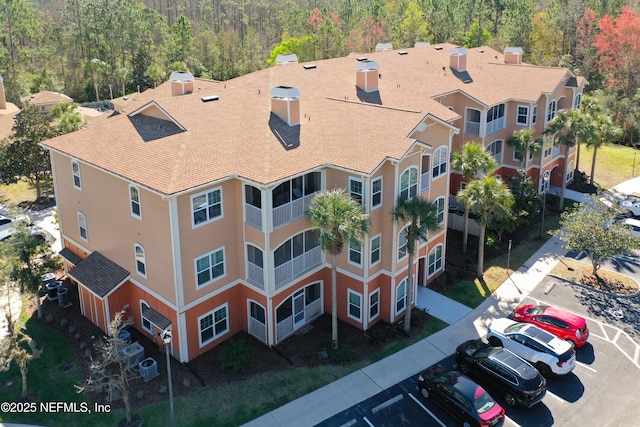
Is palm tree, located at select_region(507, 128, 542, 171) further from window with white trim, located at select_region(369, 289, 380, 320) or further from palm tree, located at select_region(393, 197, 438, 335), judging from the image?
window with white trim, located at select_region(369, 289, 380, 320)

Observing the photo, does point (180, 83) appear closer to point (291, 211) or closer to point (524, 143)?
point (291, 211)

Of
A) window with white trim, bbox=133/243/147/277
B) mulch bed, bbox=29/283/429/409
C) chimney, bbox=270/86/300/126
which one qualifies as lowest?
mulch bed, bbox=29/283/429/409

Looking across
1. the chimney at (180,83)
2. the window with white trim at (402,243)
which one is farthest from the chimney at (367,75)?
the window with white trim at (402,243)

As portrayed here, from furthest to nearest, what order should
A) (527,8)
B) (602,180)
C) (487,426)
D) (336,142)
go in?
(527,8) → (602,180) → (336,142) → (487,426)

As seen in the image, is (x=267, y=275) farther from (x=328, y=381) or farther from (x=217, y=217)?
(x=328, y=381)

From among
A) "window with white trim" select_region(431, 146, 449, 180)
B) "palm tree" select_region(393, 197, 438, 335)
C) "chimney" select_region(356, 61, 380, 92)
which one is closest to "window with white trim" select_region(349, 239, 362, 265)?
"palm tree" select_region(393, 197, 438, 335)

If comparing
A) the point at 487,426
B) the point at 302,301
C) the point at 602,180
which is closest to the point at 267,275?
the point at 302,301

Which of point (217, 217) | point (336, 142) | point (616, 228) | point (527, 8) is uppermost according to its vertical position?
point (527, 8)

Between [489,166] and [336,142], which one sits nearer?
[336,142]

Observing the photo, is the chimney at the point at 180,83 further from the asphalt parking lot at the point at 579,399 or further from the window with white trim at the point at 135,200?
the asphalt parking lot at the point at 579,399
